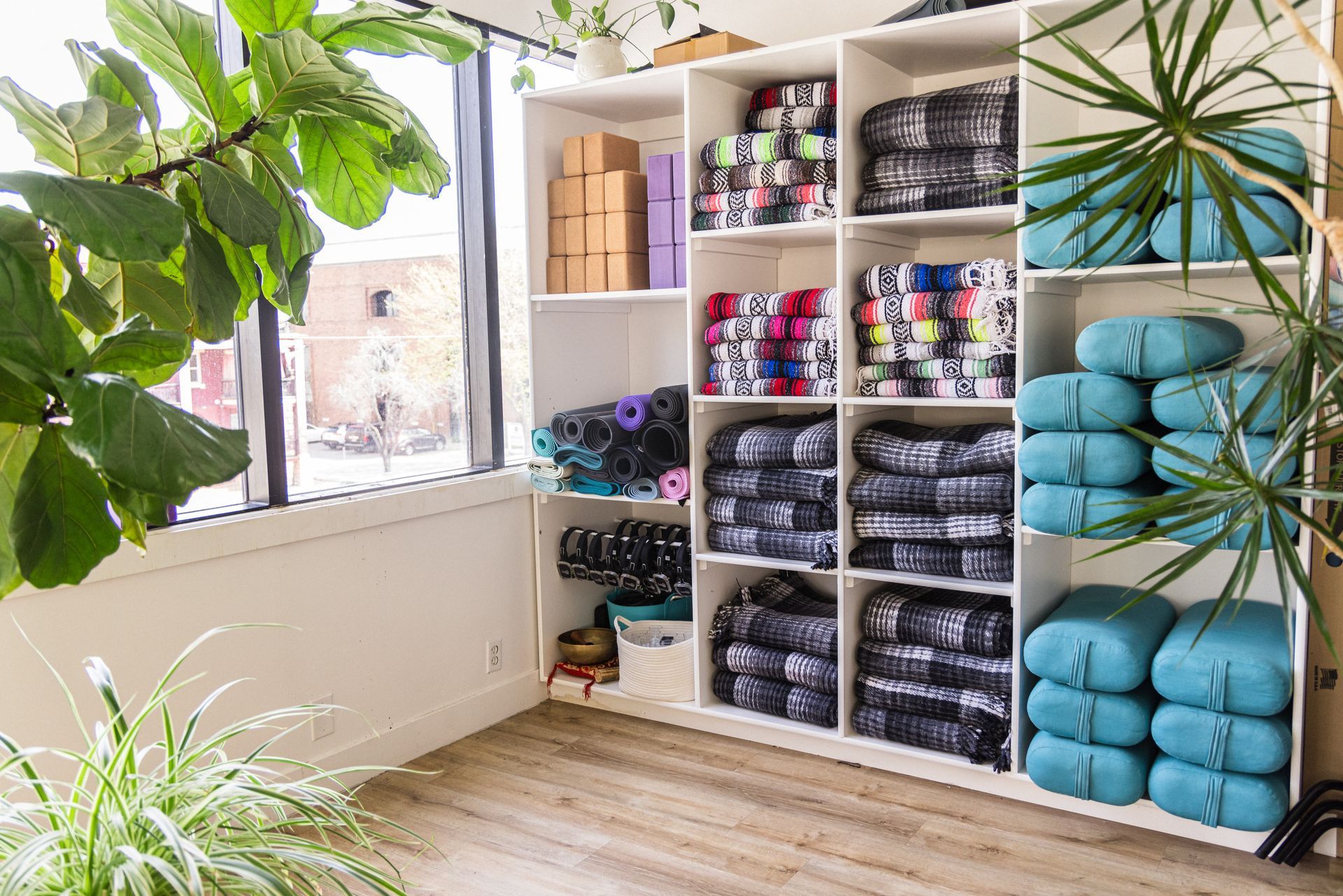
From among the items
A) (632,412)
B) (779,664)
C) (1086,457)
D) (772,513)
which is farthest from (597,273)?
(1086,457)

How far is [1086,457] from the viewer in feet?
7.86

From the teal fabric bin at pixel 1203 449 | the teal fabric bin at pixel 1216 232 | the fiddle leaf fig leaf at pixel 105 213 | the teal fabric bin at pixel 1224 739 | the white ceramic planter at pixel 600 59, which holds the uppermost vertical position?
the white ceramic planter at pixel 600 59

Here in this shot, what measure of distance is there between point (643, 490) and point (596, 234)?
0.83 m

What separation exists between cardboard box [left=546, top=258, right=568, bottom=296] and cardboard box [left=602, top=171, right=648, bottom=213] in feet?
0.83

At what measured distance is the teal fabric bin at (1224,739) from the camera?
7.40 ft

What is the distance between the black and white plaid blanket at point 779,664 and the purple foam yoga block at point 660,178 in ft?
4.55

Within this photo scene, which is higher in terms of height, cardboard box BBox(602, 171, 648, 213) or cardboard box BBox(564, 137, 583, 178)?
cardboard box BBox(564, 137, 583, 178)

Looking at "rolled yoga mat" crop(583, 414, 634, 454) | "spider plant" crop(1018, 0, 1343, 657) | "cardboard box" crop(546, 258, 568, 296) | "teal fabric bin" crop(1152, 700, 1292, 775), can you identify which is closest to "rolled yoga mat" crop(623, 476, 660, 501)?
"rolled yoga mat" crop(583, 414, 634, 454)

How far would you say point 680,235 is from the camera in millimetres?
3197

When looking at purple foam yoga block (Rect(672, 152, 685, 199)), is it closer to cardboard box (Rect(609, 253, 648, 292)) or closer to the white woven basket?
cardboard box (Rect(609, 253, 648, 292))

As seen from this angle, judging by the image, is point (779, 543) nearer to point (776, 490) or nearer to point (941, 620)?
point (776, 490)

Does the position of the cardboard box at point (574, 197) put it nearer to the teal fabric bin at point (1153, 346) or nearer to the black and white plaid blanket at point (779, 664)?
the black and white plaid blanket at point (779, 664)

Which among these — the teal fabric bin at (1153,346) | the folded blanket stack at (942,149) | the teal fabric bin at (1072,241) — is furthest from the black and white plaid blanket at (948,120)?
the teal fabric bin at (1153,346)

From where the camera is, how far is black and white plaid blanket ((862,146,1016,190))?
263 centimetres
